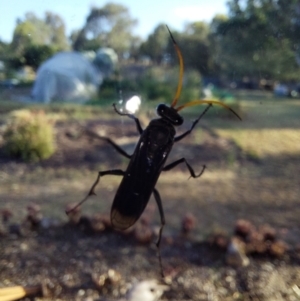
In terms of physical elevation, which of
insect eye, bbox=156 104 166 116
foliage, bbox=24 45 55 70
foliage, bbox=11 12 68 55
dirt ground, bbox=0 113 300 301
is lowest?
dirt ground, bbox=0 113 300 301

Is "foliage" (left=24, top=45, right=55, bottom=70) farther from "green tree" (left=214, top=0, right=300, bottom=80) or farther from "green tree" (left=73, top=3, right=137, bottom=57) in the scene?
"green tree" (left=214, top=0, right=300, bottom=80)

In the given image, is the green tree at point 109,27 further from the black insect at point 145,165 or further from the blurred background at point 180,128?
the black insect at point 145,165

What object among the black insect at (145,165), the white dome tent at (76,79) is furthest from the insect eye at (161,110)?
the white dome tent at (76,79)

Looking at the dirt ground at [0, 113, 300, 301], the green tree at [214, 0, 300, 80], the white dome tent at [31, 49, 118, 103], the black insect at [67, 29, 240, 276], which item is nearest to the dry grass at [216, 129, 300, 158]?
the dirt ground at [0, 113, 300, 301]

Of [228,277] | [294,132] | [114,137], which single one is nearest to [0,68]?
[228,277]

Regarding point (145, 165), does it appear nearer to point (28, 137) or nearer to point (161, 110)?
point (161, 110)

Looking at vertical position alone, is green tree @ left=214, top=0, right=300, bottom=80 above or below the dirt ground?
above
